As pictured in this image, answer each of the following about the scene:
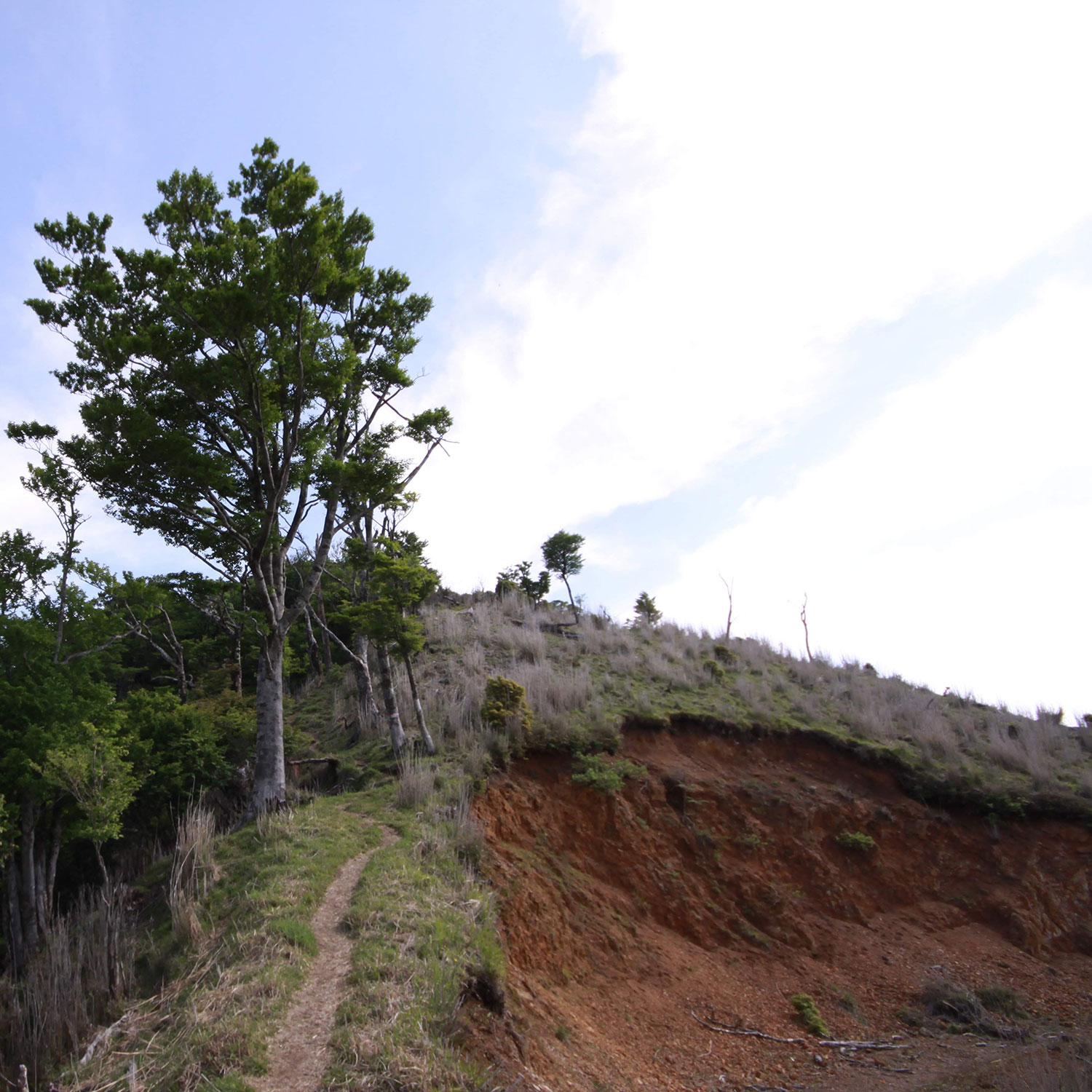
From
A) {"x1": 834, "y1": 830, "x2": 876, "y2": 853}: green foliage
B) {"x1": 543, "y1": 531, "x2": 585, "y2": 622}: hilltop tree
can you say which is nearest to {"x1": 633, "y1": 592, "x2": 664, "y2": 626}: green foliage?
{"x1": 543, "y1": 531, "x2": 585, "y2": 622}: hilltop tree

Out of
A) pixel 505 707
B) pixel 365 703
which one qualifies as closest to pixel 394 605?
pixel 505 707

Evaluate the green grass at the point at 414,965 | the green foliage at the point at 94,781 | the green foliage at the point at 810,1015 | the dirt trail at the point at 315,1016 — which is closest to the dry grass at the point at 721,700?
the green grass at the point at 414,965

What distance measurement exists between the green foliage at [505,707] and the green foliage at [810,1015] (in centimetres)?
602

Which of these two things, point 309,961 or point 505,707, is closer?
point 309,961

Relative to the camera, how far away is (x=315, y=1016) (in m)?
5.70

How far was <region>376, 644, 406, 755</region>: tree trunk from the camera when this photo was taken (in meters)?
14.1

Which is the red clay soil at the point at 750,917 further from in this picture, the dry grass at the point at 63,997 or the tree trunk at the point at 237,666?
the tree trunk at the point at 237,666

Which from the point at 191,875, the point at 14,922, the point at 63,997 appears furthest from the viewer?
the point at 14,922

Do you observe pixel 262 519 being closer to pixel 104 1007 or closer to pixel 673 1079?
pixel 104 1007

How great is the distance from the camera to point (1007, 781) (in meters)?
15.7

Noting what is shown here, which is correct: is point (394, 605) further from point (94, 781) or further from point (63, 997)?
point (63, 997)

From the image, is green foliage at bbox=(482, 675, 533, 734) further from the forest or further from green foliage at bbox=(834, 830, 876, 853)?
green foliage at bbox=(834, 830, 876, 853)

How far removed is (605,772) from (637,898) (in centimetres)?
221

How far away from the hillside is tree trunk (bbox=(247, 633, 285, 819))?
24.9 inches
